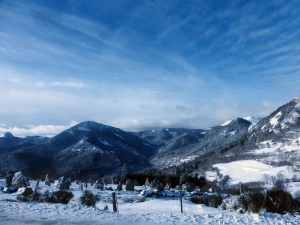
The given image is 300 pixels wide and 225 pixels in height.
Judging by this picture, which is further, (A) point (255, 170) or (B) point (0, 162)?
(B) point (0, 162)

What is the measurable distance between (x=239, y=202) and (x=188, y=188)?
25344mm

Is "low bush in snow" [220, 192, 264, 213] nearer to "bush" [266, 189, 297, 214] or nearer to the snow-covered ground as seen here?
"bush" [266, 189, 297, 214]

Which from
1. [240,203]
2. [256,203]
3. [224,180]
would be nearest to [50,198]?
[240,203]

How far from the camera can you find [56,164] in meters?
173

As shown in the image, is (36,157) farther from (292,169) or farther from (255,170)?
(292,169)

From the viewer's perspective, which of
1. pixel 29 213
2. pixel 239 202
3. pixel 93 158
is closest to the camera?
pixel 29 213

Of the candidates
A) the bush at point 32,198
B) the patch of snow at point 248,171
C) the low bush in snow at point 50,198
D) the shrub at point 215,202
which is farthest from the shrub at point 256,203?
the patch of snow at point 248,171

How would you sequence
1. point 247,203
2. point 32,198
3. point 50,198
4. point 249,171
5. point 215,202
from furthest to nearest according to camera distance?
point 249,171
point 215,202
point 32,198
point 50,198
point 247,203

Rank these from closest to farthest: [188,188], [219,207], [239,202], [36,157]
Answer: [239,202] < [219,207] < [188,188] < [36,157]

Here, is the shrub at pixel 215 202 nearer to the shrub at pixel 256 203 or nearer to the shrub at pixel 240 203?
the shrub at pixel 240 203

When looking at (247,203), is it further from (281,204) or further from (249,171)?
(249,171)

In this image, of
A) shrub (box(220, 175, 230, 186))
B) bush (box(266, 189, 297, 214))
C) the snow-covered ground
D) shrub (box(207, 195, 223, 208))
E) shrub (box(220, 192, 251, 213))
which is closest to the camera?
shrub (box(220, 192, 251, 213))

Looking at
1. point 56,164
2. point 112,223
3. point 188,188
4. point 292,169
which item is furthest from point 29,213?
point 56,164

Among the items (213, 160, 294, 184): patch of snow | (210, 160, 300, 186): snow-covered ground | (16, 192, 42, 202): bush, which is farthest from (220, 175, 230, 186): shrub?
(16, 192, 42, 202): bush
